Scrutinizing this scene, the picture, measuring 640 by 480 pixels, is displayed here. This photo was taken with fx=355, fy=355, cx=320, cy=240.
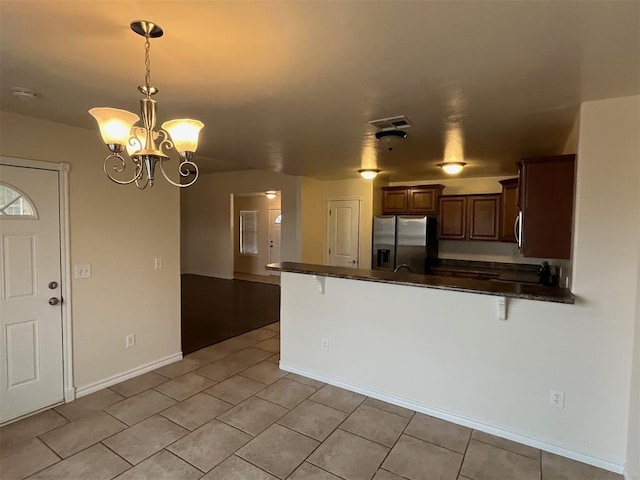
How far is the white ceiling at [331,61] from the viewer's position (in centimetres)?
140

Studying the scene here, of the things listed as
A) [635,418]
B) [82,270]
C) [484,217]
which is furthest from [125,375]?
[484,217]

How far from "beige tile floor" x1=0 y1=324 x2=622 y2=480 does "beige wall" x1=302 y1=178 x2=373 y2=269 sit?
3.68 meters

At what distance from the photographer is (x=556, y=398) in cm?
251

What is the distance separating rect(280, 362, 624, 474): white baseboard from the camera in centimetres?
239

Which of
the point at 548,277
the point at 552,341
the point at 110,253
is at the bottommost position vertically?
the point at 552,341

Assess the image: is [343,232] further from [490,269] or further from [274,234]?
Answer: [274,234]

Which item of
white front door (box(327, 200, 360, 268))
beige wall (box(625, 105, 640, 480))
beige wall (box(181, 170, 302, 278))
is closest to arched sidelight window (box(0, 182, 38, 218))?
beige wall (box(625, 105, 640, 480))

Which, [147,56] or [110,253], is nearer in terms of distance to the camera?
[147,56]

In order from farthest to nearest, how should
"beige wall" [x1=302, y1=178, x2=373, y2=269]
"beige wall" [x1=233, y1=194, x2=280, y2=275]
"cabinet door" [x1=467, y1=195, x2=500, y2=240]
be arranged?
"beige wall" [x1=233, y1=194, x2=280, y2=275] < "beige wall" [x1=302, y1=178, x2=373, y2=269] < "cabinet door" [x1=467, y1=195, x2=500, y2=240]

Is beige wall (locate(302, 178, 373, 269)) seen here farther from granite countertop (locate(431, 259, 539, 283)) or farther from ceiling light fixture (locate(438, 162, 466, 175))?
ceiling light fixture (locate(438, 162, 466, 175))

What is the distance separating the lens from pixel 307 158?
181 inches

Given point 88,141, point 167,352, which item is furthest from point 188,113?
point 167,352

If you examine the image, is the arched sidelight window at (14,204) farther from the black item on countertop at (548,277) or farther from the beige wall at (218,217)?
the black item on countertop at (548,277)

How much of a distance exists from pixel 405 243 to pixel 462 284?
3121 millimetres
